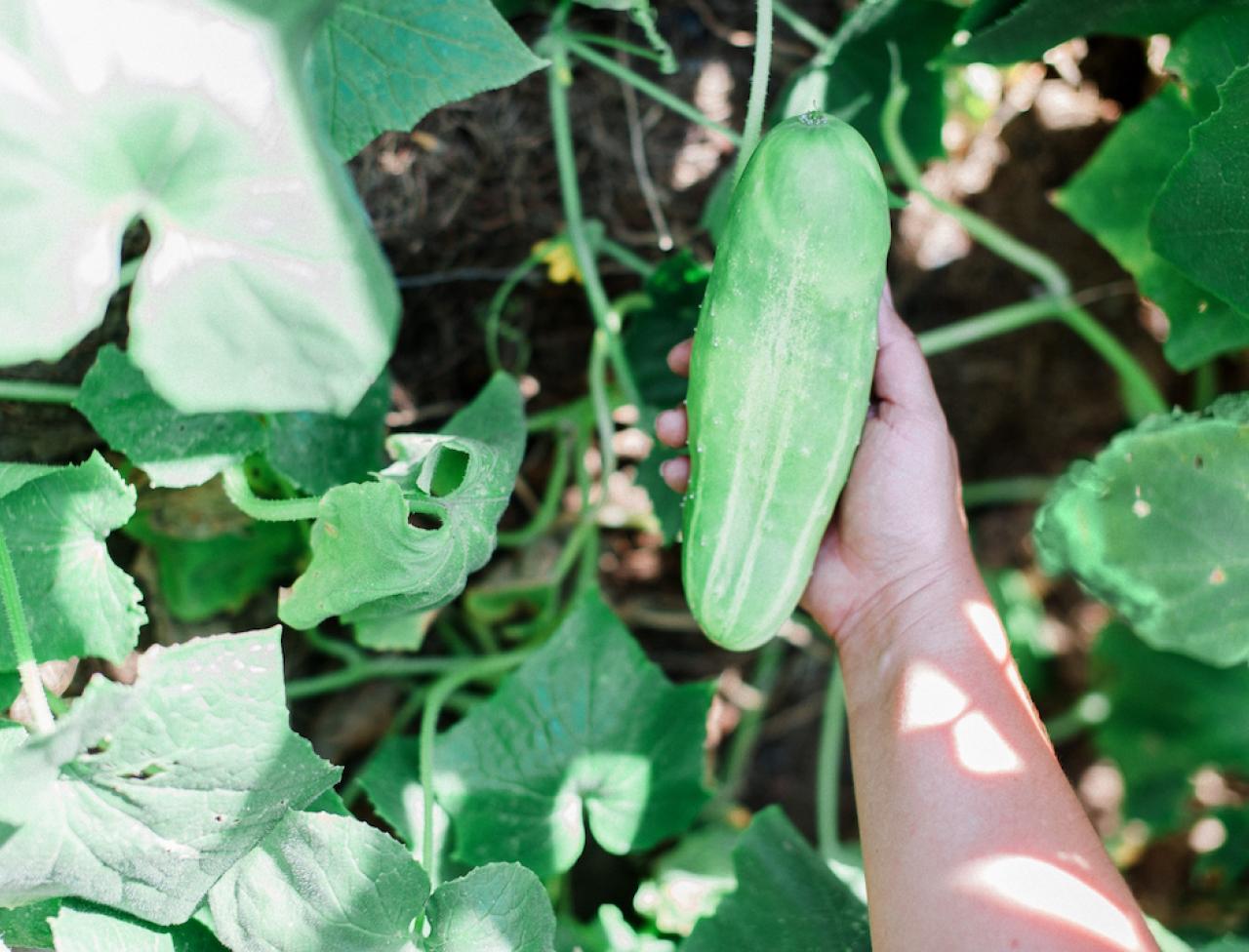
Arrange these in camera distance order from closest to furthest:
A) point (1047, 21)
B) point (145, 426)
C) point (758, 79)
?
point (758, 79) < point (145, 426) < point (1047, 21)

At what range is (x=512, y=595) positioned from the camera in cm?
169

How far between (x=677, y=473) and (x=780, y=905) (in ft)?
→ 1.70

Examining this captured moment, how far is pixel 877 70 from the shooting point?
54.3 inches

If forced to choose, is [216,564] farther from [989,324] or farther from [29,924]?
[989,324]

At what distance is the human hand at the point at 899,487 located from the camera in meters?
1.19

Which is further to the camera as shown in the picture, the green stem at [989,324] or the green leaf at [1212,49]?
the green stem at [989,324]

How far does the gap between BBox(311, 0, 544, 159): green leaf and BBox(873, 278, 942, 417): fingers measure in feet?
1.60

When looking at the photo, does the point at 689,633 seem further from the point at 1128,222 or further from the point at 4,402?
the point at 4,402

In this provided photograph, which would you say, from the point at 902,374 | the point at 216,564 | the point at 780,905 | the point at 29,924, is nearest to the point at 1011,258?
the point at 902,374

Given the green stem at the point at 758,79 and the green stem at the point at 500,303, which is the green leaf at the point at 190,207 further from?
the green stem at the point at 500,303

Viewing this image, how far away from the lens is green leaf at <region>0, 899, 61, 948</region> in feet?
3.52

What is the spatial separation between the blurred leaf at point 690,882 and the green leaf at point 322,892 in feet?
1.29

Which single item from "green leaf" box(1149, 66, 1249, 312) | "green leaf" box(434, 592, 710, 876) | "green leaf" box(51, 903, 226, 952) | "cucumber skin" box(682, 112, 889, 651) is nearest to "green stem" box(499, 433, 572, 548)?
"green leaf" box(434, 592, 710, 876)

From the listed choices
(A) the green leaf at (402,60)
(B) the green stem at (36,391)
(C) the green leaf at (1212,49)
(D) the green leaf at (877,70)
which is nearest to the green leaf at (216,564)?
(B) the green stem at (36,391)
